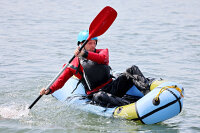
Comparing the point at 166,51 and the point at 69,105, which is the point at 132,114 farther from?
the point at 166,51

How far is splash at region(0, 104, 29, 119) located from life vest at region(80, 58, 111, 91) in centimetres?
97

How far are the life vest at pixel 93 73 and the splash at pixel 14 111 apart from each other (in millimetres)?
974

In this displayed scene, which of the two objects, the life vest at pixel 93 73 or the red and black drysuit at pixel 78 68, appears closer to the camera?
the red and black drysuit at pixel 78 68

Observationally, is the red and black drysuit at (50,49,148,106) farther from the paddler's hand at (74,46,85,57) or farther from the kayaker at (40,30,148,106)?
the paddler's hand at (74,46,85,57)

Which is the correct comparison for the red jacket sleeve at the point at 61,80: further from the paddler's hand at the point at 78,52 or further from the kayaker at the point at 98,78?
the paddler's hand at the point at 78,52

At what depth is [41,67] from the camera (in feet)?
27.0

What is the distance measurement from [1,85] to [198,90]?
342cm

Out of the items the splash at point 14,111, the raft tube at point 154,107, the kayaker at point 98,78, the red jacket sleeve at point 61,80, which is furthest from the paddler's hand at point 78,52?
the splash at point 14,111

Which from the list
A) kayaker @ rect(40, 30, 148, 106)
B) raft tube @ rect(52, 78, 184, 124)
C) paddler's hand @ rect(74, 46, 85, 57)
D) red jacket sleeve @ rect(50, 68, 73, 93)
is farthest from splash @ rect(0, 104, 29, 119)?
paddler's hand @ rect(74, 46, 85, 57)

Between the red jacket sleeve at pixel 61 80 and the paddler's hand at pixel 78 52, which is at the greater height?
the paddler's hand at pixel 78 52

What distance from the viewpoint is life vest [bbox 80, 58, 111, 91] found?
5383mm

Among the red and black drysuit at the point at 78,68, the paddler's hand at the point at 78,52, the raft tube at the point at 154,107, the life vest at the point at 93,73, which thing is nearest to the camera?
the raft tube at the point at 154,107

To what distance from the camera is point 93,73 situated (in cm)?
538

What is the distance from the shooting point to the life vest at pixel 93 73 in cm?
538
